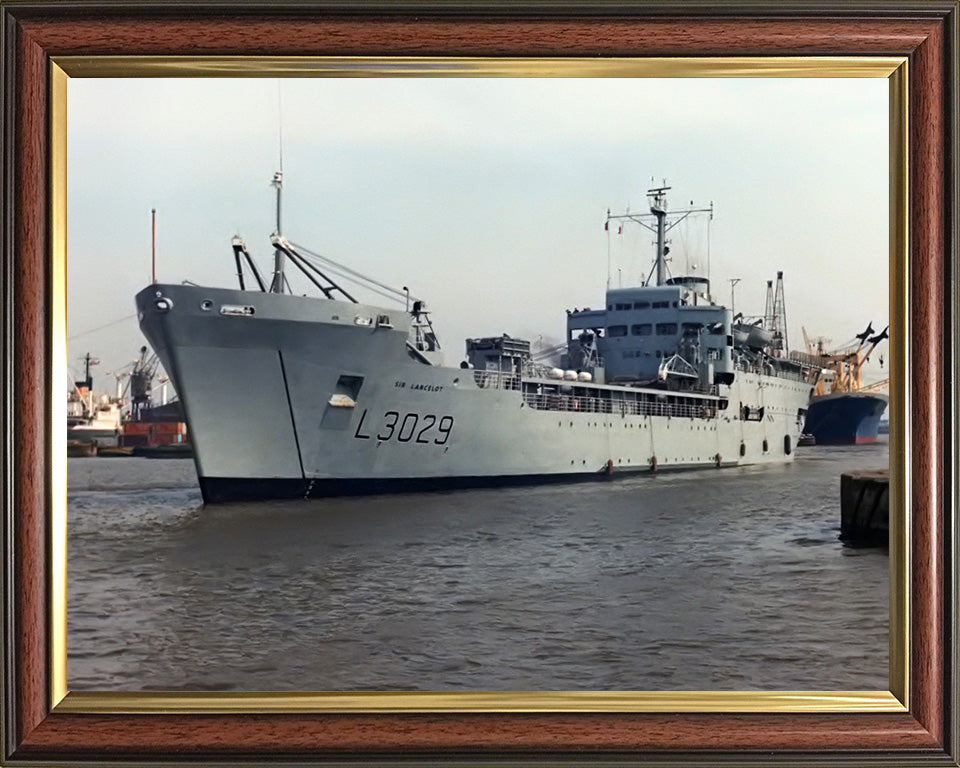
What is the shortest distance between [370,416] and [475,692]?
4180 millimetres

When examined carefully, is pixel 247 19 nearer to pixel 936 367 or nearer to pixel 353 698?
pixel 353 698

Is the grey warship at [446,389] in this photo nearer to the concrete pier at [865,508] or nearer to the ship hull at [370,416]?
the ship hull at [370,416]

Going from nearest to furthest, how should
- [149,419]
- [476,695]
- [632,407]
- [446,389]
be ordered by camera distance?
[476,695], [149,419], [632,407], [446,389]

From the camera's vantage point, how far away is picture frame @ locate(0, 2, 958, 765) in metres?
2.45

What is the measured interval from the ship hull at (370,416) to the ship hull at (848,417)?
0.44 feet

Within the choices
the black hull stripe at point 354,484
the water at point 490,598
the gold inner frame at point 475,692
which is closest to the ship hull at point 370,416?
the black hull stripe at point 354,484

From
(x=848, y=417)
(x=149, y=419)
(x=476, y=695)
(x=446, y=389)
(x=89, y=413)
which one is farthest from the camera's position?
(x=446, y=389)

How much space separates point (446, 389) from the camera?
6.14m

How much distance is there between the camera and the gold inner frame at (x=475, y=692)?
2.47 m

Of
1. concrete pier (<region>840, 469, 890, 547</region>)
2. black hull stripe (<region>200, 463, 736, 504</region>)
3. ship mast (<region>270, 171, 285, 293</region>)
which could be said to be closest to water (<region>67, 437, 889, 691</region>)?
concrete pier (<region>840, 469, 890, 547</region>)

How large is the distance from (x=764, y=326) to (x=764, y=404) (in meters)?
0.90

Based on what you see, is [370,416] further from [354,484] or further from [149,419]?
[149,419]

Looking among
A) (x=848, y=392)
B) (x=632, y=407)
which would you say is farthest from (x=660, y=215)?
(x=632, y=407)

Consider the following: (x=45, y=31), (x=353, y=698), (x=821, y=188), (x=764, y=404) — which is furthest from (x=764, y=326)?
(x=45, y=31)
